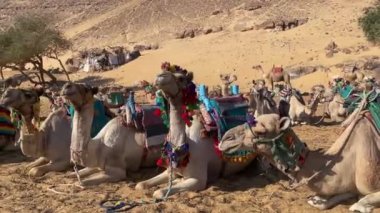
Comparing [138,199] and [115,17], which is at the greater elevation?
[115,17]

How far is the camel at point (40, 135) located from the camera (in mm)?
7273

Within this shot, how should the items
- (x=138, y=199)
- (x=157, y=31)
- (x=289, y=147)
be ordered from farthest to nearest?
1. (x=157, y=31)
2. (x=138, y=199)
3. (x=289, y=147)

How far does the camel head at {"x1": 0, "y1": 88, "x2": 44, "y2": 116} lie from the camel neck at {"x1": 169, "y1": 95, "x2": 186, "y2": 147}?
2248mm

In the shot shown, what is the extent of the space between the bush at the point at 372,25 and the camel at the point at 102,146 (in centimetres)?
2003

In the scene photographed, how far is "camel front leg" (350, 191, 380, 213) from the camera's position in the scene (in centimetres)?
502

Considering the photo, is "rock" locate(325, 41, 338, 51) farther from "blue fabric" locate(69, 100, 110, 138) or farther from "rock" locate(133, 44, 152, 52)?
"blue fabric" locate(69, 100, 110, 138)

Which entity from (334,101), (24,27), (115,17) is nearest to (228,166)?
(334,101)

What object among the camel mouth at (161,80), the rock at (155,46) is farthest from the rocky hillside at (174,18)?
the camel mouth at (161,80)

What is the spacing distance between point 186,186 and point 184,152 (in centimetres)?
44

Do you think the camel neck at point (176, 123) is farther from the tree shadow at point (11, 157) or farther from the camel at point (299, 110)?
the camel at point (299, 110)

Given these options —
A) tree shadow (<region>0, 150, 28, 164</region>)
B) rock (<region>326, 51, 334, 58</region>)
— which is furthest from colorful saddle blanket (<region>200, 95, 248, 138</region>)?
rock (<region>326, 51, 334, 58</region>)

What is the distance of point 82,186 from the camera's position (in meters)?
6.89

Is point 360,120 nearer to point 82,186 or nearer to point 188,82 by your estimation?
point 188,82

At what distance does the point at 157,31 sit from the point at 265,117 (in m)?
41.9
